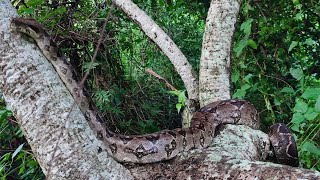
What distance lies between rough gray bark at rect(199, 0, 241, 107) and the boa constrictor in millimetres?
278

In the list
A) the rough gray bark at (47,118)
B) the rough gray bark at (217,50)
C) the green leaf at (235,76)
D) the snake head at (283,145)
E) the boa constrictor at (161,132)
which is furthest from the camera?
the green leaf at (235,76)

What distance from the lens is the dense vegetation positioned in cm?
435

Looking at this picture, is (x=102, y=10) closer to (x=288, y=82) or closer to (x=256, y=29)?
(x=256, y=29)

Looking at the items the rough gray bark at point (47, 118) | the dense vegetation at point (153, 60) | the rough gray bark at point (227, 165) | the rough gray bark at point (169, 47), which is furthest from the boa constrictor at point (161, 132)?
the rough gray bark at point (169, 47)

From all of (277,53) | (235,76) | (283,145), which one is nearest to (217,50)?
(235,76)

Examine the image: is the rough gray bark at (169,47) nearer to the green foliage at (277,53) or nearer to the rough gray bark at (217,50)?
the rough gray bark at (217,50)

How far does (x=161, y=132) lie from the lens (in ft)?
10.3

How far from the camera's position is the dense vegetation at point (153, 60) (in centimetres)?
435

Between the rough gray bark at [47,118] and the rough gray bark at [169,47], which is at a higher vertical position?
the rough gray bark at [169,47]

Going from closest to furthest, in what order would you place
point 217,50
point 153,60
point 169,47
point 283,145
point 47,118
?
point 47,118 → point 283,145 → point 217,50 → point 169,47 → point 153,60

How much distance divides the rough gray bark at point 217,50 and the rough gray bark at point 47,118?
5.81 ft

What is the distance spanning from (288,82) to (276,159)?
168 cm

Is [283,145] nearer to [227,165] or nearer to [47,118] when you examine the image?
[227,165]

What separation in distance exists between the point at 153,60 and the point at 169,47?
4.02 ft
